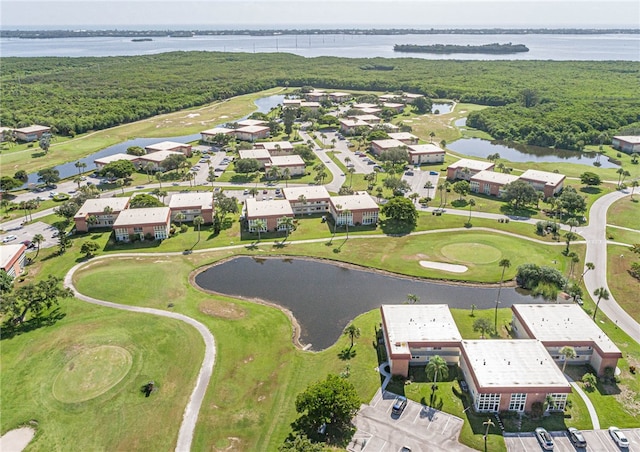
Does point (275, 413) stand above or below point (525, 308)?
below

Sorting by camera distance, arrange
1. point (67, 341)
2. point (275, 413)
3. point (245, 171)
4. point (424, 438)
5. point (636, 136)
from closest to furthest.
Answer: point (424, 438), point (275, 413), point (67, 341), point (245, 171), point (636, 136)

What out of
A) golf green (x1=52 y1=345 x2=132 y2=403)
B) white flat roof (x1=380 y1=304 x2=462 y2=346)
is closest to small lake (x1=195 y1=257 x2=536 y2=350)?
white flat roof (x1=380 y1=304 x2=462 y2=346)

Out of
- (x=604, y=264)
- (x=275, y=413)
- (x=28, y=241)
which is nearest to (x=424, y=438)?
(x=275, y=413)

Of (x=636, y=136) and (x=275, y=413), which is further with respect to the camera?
(x=636, y=136)

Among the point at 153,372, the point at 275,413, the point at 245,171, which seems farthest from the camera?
the point at 245,171

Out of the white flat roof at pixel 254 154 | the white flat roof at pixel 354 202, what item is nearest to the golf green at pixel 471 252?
the white flat roof at pixel 354 202

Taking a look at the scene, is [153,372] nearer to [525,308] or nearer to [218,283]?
[218,283]

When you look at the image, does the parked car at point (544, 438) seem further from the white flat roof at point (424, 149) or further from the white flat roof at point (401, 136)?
the white flat roof at point (401, 136)

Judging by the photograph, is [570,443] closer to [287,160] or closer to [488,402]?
[488,402]
